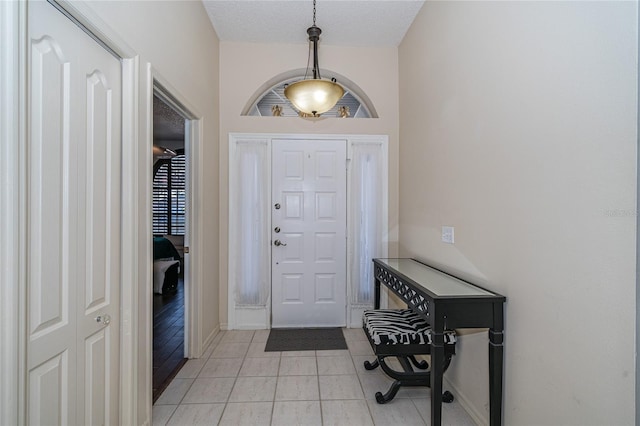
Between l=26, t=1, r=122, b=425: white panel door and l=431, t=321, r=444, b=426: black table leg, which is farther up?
l=26, t=1, r=122, b=425: white panel door

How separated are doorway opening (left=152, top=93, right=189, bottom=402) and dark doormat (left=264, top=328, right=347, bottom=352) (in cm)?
85

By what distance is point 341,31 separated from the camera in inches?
123

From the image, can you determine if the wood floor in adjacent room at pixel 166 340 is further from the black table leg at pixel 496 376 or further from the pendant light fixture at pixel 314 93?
the pendant light fixture at pixel 314 93

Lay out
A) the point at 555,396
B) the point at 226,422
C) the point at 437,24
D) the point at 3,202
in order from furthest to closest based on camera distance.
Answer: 1. the point at 437,24
2. the point at 226,422
3. the point at 555,396
4. the point at 3,202

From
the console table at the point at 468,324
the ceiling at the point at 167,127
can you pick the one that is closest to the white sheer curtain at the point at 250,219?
the ceiling at the point at 167,127

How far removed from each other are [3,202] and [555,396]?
2.17 meters

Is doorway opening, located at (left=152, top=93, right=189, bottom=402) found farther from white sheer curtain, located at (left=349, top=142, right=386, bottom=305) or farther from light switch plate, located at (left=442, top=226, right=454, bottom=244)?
light switch plate, located at (left=442, top=226, right=454, bottom=244)

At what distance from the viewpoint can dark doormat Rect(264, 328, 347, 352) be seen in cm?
295

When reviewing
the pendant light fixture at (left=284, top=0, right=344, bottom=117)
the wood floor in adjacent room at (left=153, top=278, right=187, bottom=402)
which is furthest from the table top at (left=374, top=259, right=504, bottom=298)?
the wood floor in adjacent room at (left=153, top=278, right=187, bottom=402)

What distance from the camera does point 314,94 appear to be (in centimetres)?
237

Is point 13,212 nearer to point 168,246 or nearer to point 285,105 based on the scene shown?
point 285,105

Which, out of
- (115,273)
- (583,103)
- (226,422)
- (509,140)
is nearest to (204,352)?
(226,422)

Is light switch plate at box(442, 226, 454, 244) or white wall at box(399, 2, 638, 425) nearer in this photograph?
white wall at box(399, 2, 638, 425)

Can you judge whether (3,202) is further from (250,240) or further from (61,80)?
(250,240)
